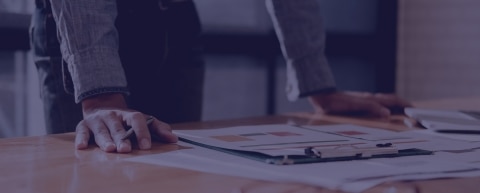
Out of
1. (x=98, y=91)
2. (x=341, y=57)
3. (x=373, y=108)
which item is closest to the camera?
(x=98, y=91)

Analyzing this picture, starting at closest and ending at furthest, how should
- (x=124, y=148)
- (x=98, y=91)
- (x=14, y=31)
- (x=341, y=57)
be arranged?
(x=124, y=148) < (x=98, y=91) < (x=14, y=31) < (x=341, y=57)

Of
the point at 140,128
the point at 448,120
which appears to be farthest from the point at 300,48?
the point at 140,128

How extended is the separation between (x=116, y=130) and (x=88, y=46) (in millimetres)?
253

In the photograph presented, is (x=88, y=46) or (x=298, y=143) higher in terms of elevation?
(x=88, y=46)

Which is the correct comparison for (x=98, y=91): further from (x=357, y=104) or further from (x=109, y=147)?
(x=357, y=104)

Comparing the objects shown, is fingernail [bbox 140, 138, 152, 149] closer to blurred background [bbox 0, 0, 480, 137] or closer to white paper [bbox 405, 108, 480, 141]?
white paper [bbox 405, 108, 480, 141]

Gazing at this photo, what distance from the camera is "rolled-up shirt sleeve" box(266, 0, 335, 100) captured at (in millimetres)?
1597

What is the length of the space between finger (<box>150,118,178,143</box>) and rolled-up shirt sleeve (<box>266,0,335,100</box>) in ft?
2.08

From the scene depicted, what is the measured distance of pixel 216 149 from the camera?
0.90 metres

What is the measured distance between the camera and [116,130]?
3.15ft

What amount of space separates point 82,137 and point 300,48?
0.75m

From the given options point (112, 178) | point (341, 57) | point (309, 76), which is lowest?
point (112, 178)

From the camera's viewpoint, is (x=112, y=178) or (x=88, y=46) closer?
(x=112, y=178)

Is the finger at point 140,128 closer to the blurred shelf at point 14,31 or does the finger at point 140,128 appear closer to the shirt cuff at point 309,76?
the shirt cuff at point 309,76
